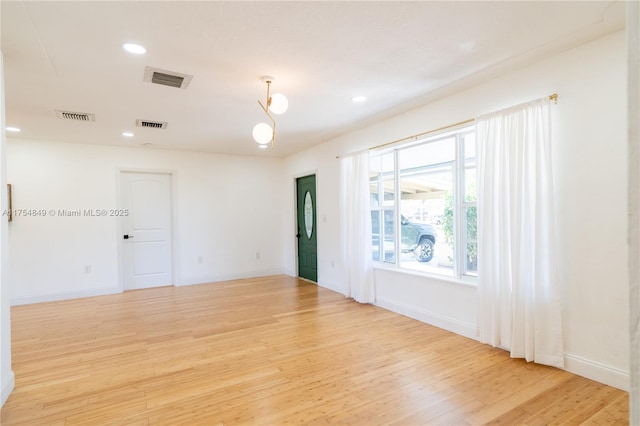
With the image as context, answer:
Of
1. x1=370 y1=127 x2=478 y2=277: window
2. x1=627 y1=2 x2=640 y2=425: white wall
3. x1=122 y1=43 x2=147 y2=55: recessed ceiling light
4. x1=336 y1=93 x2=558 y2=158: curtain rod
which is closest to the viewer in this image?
x1=627 y1=2 x2=640 y2=425: white wall

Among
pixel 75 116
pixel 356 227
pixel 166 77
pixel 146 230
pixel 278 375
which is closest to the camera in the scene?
pixel 278 375

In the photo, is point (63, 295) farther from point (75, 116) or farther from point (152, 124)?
point (152, 124)

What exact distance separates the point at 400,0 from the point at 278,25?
81 cm

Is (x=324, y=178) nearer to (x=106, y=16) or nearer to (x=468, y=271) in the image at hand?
(x=468, y=271)

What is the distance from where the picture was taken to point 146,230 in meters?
6.25

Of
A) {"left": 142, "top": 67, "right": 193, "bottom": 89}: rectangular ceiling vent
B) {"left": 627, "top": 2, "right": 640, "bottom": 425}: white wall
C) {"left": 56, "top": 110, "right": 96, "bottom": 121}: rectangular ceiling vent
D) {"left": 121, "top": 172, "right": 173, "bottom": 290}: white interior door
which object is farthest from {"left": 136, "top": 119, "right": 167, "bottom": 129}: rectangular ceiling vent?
{"left": 627, "top": 2, "right": 640, "bottom": 425}: white wall

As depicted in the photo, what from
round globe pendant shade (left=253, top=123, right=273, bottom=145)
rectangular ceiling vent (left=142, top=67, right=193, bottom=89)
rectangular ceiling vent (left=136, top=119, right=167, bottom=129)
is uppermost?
rectangular ceiling vent (left=142, top=67, right=193, bottom=89)

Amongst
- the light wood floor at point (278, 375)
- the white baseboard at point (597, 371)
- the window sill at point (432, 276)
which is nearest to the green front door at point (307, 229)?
the window sill at point (432, 276)

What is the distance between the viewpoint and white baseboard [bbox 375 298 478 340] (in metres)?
3.55

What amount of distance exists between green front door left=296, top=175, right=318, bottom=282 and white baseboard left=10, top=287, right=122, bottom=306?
335 centimetres

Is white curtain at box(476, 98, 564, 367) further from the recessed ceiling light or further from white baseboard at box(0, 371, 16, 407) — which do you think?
white baseboard at box(0, 371, 16, 407)

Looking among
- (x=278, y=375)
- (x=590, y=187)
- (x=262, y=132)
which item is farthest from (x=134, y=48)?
(x=590, y=187)

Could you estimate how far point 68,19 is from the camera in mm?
2219

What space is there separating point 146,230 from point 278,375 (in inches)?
181
